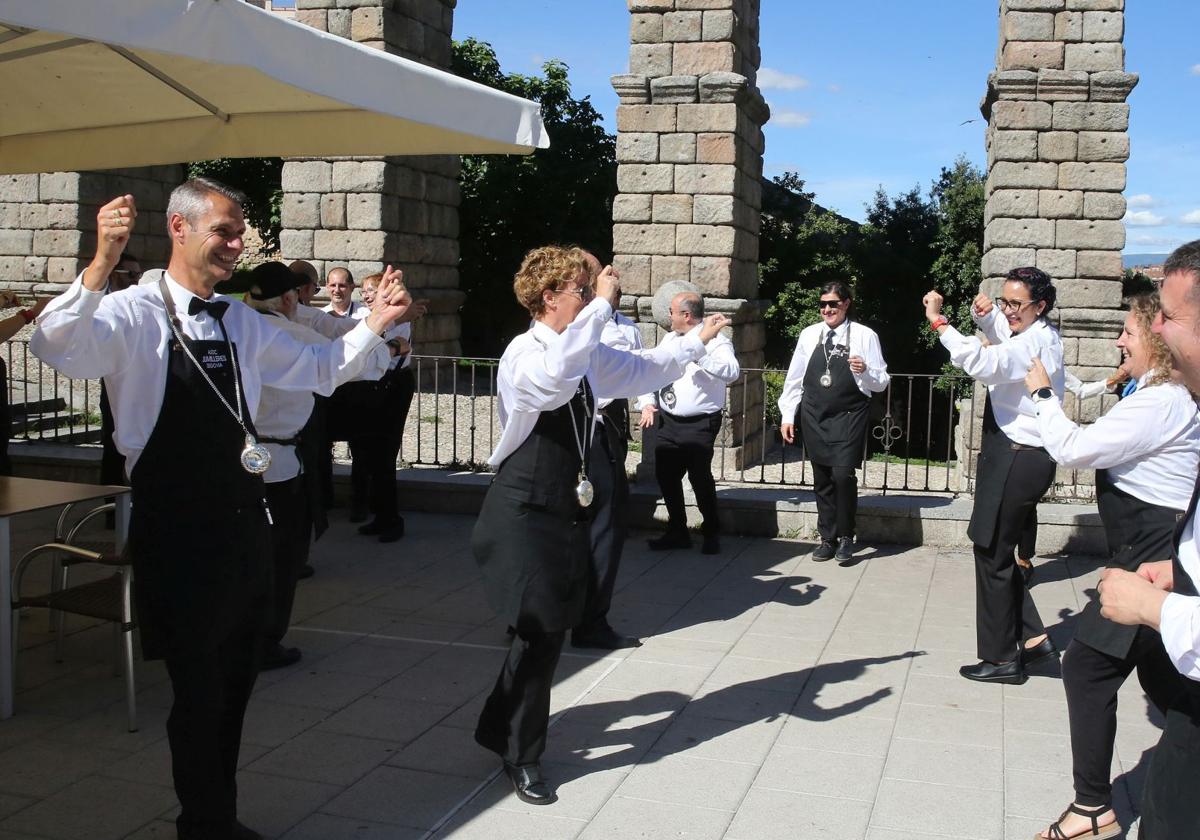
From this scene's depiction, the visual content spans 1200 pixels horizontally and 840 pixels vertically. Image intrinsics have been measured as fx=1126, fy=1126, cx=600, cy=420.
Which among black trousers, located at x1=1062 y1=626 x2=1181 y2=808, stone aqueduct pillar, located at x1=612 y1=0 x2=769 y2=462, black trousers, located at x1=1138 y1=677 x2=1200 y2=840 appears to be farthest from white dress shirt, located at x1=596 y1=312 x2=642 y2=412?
black trousers, located at x1=1138 y1=677 x2=1200 y2=840

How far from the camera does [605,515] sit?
5188mm

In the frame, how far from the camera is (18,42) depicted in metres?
4.55

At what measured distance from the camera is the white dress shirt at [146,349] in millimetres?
2902

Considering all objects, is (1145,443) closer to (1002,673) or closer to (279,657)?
(1002,673)

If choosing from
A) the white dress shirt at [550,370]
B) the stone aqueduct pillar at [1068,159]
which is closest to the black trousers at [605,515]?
the white dress shirt at [550,370]

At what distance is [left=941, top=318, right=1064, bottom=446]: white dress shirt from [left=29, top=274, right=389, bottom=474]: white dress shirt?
8.82 ft

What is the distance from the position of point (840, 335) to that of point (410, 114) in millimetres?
4043

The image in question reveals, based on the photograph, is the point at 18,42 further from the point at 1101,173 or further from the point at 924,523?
the point at 1101,173

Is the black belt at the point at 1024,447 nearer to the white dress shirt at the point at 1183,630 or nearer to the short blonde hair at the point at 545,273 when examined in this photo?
the short blonde hair at the point at 545,273

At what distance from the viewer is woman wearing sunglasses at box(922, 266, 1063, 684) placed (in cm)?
498

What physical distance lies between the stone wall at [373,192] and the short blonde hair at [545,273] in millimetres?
8131

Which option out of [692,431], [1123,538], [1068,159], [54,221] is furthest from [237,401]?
[54,221]

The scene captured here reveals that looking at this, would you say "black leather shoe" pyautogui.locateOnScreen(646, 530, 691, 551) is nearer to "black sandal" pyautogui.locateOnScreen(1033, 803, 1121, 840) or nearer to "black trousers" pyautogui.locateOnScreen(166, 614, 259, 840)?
"black sandal" pyautogui.locateOnScreen(1033, 803, 1121, 840)

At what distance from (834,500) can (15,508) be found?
199 inches
